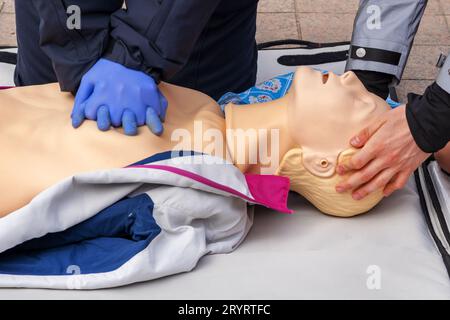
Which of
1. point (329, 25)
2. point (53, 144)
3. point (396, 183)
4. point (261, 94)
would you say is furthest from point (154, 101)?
point (329, 25)

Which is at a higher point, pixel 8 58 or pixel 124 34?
pixel 124 34

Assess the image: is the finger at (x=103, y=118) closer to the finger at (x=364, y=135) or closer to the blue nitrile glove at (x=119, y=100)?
the blue nitrile glove at (x=119, y=100)

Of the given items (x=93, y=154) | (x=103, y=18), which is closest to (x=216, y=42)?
(x=103, y=18)

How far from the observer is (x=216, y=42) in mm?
2055

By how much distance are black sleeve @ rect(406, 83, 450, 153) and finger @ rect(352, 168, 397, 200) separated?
0.09 metres

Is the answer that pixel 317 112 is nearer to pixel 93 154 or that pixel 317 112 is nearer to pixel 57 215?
pixel 93 154

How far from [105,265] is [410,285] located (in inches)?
26.5

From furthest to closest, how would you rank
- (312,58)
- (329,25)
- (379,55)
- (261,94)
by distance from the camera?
1. (329,25)
2. (312,58)
3. (261,94)
4. (379,55)

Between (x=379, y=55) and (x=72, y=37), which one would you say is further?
(x=379, y=55)

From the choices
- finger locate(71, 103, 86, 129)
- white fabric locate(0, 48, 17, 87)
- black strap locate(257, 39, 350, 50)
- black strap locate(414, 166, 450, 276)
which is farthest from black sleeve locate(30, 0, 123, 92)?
black strap locate(257, 39, 350, 50)

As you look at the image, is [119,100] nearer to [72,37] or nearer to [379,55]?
[72,37]

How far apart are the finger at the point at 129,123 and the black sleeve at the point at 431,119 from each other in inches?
24.9

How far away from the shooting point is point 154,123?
1.54 metres

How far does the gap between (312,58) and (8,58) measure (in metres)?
1.13
